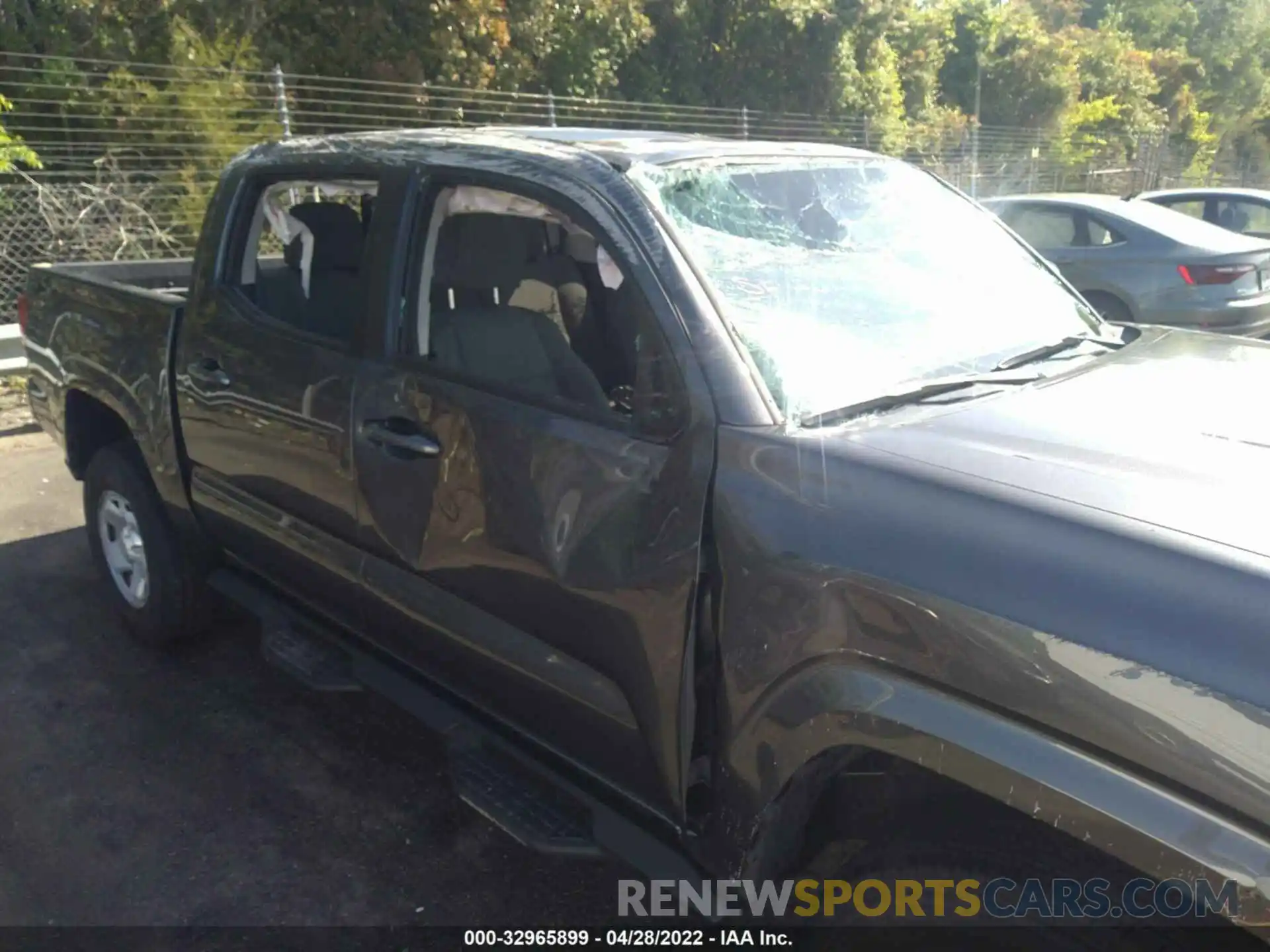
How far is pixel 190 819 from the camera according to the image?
121 inches

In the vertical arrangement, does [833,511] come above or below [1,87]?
below

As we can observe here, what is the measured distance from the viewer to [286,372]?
298 cm

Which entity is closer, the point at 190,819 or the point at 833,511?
the point at 833,511

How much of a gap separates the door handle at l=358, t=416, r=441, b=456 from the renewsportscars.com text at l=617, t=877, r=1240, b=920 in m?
1.11

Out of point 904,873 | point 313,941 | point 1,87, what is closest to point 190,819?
point 313,941

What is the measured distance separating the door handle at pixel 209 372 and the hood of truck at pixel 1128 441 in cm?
211

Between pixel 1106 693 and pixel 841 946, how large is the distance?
819 mm

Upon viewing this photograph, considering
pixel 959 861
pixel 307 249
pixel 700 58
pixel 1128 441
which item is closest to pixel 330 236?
pixel 307 249

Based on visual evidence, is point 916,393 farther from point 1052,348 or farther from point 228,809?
point 228,809

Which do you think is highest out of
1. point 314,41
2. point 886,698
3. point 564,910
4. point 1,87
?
point 314,41

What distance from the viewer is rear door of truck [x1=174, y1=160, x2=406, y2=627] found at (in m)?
2.84

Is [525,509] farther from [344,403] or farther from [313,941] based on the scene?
[313,941]

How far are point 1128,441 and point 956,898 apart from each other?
0.86 m

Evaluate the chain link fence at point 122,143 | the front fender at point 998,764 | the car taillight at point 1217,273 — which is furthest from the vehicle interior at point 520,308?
the chain link fence at point 122,143
